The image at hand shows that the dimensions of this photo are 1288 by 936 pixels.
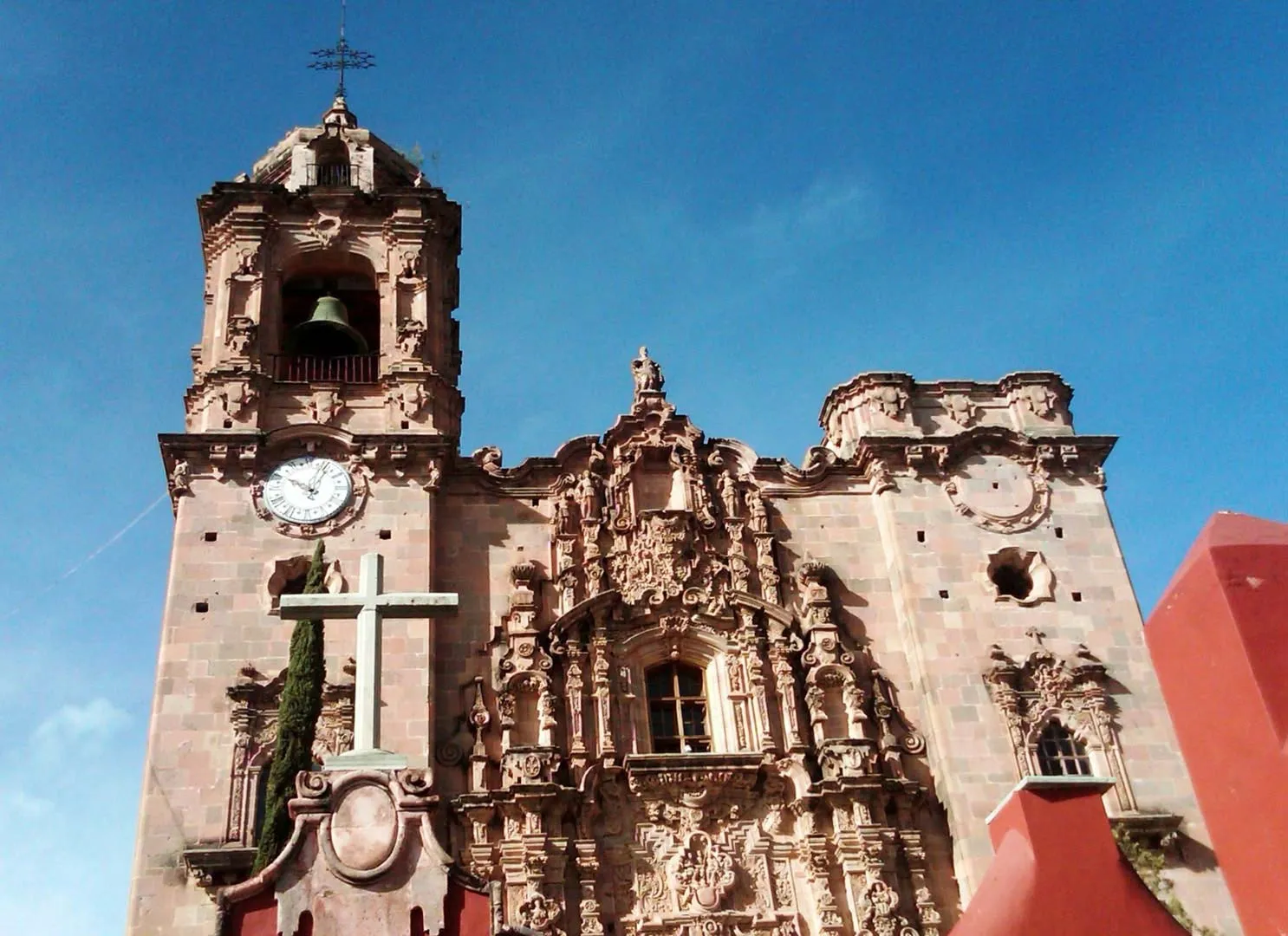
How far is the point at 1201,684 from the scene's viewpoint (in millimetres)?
8188

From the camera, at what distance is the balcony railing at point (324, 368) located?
78.8ft

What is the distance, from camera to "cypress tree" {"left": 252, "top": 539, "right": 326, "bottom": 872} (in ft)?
59.0

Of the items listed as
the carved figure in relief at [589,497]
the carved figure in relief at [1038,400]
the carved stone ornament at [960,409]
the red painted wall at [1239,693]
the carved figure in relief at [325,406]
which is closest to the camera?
the red painted wall at [1239,693]

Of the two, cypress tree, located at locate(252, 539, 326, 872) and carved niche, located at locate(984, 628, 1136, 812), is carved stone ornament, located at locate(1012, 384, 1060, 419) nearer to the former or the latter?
carved niche, located at locate(984, 628, 1136, 812)

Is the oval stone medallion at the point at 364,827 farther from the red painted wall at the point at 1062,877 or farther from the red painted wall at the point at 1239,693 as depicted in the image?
the red painted wall at the point at 1239,693

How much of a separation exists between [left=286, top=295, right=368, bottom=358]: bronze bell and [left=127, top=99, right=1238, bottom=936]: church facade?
0.21ft

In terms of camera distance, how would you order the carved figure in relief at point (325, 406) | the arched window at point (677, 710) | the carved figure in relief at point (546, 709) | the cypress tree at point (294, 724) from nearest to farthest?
the cypress tree at point (294, 724)
the carved figure in relief at point (546, 709)
the arched window at point (677, 710)
the carved figure in relief at point (325, 406)

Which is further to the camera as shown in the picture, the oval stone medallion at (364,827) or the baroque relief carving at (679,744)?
the baroque relief carving at (679,744)

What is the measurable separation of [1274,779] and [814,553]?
50.5ft

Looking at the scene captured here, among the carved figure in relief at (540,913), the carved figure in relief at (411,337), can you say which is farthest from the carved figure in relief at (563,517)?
the carved figure in relief at (540,913)

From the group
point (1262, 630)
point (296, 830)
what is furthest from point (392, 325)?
point (1262, 630)

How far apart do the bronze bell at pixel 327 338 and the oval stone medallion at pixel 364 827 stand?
1341 cm

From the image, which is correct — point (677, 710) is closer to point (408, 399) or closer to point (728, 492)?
point (728, 492)

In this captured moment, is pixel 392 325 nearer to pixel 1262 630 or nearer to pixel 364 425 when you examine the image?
pixel 364 425
